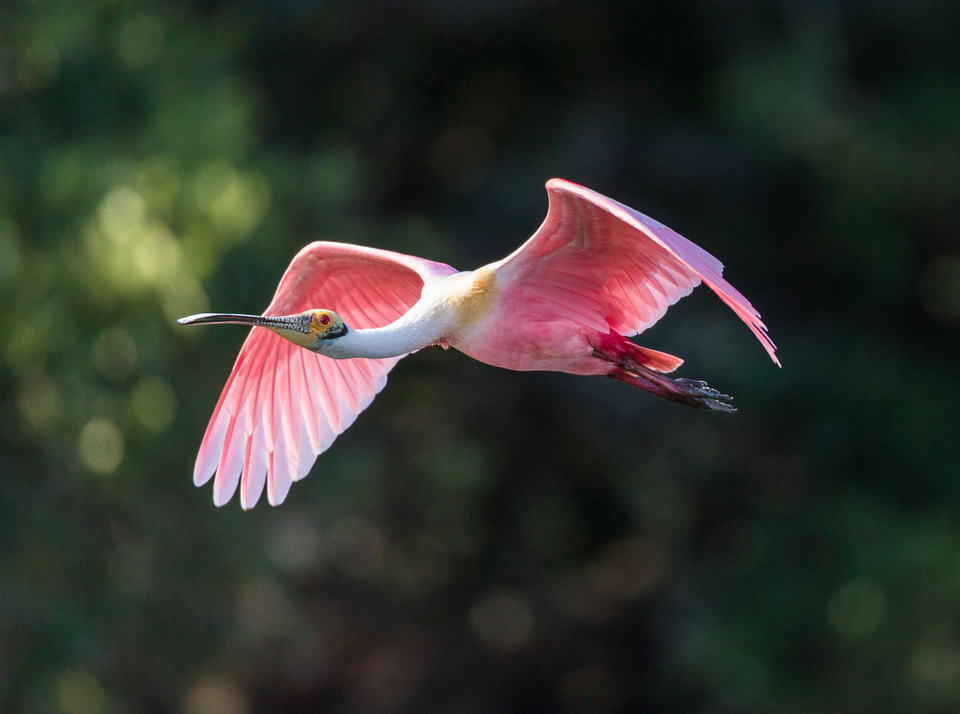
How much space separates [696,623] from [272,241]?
4414mm

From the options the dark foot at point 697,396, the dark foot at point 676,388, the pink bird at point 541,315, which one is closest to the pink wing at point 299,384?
the pink bird at point 541,315

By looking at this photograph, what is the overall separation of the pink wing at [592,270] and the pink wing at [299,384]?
0.69 m

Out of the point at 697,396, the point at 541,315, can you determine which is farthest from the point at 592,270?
the point at 697,396

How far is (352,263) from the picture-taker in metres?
5.31

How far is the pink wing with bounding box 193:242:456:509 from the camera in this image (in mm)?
5195

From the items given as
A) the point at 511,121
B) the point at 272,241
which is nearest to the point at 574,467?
the point at 511,121

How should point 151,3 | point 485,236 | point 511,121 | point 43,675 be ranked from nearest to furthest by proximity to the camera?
point 43,675 < point 151,3 < point 485,236 < point 511,121

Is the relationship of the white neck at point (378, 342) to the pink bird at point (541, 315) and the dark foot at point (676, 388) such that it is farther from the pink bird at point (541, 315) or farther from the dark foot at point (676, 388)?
the dark foot at point (676, 388)

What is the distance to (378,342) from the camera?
14.8 feet

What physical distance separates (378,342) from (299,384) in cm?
102

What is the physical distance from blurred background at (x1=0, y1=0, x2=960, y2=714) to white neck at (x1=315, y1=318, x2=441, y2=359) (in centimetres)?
386

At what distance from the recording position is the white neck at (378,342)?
14.8 feet

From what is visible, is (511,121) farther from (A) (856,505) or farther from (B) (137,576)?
(B) (137,576)

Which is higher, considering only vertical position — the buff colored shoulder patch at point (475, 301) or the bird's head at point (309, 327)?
the buff colored shoulder patch at point (475, 301)
